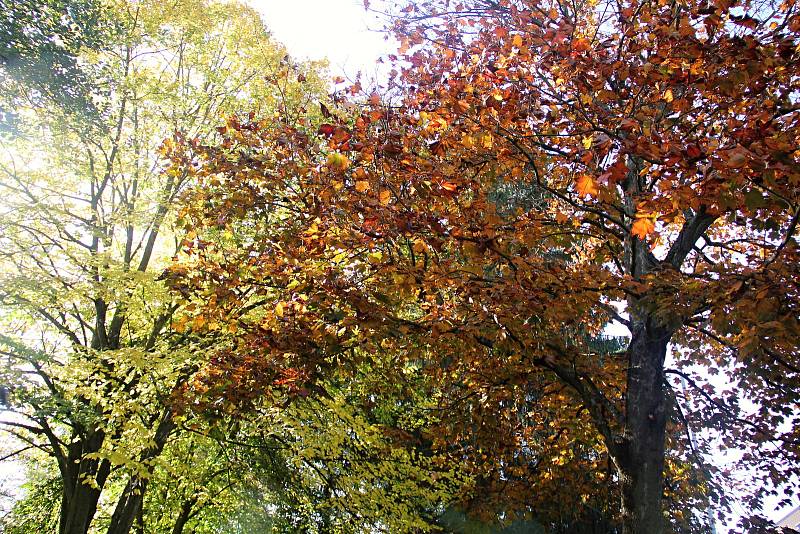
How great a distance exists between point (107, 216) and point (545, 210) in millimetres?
8299

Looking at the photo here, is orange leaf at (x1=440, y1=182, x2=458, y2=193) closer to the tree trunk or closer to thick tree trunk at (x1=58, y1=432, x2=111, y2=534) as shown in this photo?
thick tree trunk at (x1=58, y1=432, x2=111, y2=534)

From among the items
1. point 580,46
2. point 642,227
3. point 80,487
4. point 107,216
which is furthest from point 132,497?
point 580,46

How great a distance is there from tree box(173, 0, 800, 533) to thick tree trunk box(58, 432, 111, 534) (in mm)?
5845

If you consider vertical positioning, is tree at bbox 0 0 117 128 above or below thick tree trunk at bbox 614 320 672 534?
→ above

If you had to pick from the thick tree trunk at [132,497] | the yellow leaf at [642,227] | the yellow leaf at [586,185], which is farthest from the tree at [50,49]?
the yellow leaf at [642,227]

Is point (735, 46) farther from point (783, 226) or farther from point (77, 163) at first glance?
point (77, 163)

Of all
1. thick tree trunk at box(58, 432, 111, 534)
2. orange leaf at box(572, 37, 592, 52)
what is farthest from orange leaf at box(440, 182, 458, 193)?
thick tree trunk at box(58, 432, 111, 534)

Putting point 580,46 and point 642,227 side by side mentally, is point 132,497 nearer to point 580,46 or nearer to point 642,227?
point 642,227

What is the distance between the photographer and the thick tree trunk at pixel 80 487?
10.1 metres

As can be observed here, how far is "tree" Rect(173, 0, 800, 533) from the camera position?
4227mm

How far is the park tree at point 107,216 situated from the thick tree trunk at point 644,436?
591cm

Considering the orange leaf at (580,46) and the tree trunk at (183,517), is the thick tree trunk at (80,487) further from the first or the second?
the orange leaf at (580,46)

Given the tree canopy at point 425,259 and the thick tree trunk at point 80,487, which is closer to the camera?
the tree canopy at point 425,259

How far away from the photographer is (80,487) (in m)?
10.2
